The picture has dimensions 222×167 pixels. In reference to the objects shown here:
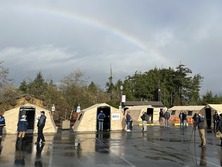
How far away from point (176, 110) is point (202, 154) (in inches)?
1503

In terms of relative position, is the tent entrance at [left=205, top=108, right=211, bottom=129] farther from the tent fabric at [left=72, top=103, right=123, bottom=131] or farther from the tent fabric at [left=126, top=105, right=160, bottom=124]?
the tent fabric at [left=72, top=103, right=123, bottom=131]

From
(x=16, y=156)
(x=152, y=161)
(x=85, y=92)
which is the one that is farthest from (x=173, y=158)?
(x=85, y=92)

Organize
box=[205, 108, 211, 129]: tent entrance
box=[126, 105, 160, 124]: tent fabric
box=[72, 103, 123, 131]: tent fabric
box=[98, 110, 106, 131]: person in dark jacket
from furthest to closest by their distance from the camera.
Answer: box=[126, 105, 160, 124]: tent fabric
box=[205, 108, 211, 129]: tent entrance
box=[72, 103, 123, 131]: tent fabric
box=[98, 110, 106, 131]: person in dark jacket

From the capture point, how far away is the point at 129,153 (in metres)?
13.3

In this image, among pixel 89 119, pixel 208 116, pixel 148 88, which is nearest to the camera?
pixel 89 119

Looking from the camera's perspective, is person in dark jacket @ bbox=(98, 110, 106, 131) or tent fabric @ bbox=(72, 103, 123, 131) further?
tent fabric @ bbox=(72, 103, 123, 131)

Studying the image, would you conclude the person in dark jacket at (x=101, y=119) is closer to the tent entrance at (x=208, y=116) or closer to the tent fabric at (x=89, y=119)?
the tent fabric at (x=89, y=119)

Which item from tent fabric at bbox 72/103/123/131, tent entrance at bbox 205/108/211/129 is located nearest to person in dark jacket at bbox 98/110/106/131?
tent fabric at bbox 72/103/123/131

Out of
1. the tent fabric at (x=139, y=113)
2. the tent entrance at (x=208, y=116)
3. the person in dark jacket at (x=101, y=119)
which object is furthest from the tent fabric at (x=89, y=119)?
the tent fabric at (x=139, y=113)

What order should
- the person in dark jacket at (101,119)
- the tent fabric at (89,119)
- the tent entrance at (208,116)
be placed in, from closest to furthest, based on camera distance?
the person in dark jacket at (101,119) → the tent fabric at (89,119) → the tent entrance at (208,116)

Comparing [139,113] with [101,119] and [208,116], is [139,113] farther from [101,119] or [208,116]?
[101,119]

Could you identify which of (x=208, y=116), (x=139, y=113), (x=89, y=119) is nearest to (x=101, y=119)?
(x=89, y=119)

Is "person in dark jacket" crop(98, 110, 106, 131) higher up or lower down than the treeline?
lower down

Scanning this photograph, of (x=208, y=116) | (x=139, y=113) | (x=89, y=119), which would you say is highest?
(x=139, y=113)
